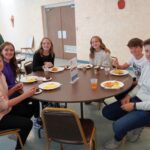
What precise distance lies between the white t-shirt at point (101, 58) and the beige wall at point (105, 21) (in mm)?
2319

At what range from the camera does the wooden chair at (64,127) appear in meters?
1.56

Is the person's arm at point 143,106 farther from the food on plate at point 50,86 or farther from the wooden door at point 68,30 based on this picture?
the wooden door at point 68,30

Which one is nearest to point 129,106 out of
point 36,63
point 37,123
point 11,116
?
point 11,116

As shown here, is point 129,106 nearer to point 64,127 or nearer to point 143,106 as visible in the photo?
point 143,106

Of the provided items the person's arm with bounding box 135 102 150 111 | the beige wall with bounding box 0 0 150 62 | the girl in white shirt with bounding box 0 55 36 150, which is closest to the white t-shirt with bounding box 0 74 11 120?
the girl in white shirt with bounding box 0 55 36 150

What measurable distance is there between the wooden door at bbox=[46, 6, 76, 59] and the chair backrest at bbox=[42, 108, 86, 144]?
5528mm

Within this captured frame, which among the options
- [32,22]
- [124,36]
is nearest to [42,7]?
[32,22]

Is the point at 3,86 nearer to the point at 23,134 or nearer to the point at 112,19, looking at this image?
the point at 23,134

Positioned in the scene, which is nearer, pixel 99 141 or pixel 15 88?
pixel 15 88

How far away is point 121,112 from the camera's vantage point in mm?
2178

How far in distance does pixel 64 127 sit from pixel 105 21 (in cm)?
465

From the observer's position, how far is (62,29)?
7.26 m

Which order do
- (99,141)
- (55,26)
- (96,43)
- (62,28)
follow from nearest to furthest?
(99,141), (96,43), (62,28), (55,26)

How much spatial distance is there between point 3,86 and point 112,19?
4.22 metres
